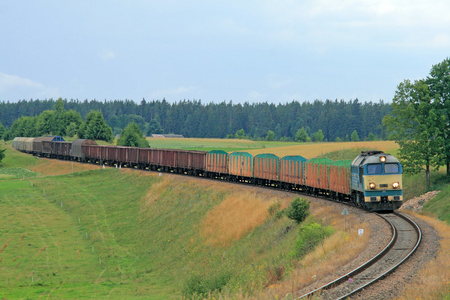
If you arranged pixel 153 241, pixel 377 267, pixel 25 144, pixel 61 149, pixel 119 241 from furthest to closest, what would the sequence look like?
pixel 25 144 → pixel 61 149 → pixel 119 241 → pixel 153 241 → pixel 377 267

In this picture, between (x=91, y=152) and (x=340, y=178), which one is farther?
(x=91, y=152)

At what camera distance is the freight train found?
28.1m

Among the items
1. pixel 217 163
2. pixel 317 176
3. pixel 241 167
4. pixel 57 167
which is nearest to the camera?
pixel 317 176

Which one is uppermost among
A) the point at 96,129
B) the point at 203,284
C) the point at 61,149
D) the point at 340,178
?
the point at 96,129

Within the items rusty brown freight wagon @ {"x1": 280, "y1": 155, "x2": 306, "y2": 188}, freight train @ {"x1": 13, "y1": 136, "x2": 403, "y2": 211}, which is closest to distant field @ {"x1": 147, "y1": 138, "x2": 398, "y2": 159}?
freight train @ {"x1": 13, "y1": 136, "x2": 403, "y2": 211}

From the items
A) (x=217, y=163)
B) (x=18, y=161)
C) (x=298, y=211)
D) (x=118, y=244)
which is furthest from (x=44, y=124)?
(x=298, y=211)

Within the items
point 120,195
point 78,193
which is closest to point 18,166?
point 78,193

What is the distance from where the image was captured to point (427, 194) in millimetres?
45750

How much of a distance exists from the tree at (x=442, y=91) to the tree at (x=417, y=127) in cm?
49

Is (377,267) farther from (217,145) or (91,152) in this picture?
(217,145)

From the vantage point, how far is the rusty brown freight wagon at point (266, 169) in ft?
144

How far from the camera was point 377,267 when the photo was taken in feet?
55.5

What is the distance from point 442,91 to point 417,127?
16.3 ft

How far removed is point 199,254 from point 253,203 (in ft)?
19.3
